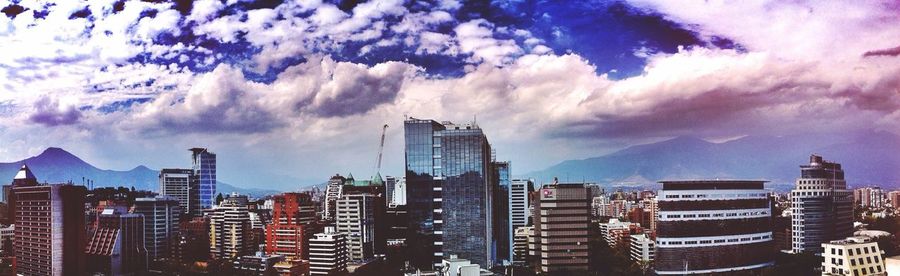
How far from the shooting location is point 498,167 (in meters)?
14.8

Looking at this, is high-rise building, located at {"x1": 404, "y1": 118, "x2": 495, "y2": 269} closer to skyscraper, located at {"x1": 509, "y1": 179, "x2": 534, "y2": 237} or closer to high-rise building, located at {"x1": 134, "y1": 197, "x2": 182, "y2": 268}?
skyscraper, located at {"x1": 509, "y1": 179, "x2": 534, "y2": 237}

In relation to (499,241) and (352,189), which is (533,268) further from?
(352,189)

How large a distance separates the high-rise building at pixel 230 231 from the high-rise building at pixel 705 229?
9085 millimetres

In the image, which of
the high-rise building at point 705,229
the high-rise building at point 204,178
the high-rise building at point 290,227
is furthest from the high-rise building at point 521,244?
the high-rise building at point 204,178

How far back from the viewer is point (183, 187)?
72.8 ft

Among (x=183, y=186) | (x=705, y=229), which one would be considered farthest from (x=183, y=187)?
(x=705, y=229)

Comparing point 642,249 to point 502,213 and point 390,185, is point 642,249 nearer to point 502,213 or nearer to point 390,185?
point 502,213

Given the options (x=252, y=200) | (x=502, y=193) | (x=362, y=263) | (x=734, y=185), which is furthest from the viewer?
(x=252, y=200)

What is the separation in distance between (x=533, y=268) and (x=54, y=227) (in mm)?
8552

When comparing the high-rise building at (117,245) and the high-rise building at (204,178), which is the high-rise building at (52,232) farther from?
the high-rise building at (204,178)

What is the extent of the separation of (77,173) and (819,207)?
17.7 metres

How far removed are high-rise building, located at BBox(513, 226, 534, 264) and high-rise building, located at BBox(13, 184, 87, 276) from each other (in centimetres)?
823

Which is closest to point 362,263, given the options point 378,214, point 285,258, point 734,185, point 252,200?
point 285,258

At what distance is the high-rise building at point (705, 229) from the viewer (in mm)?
10844
